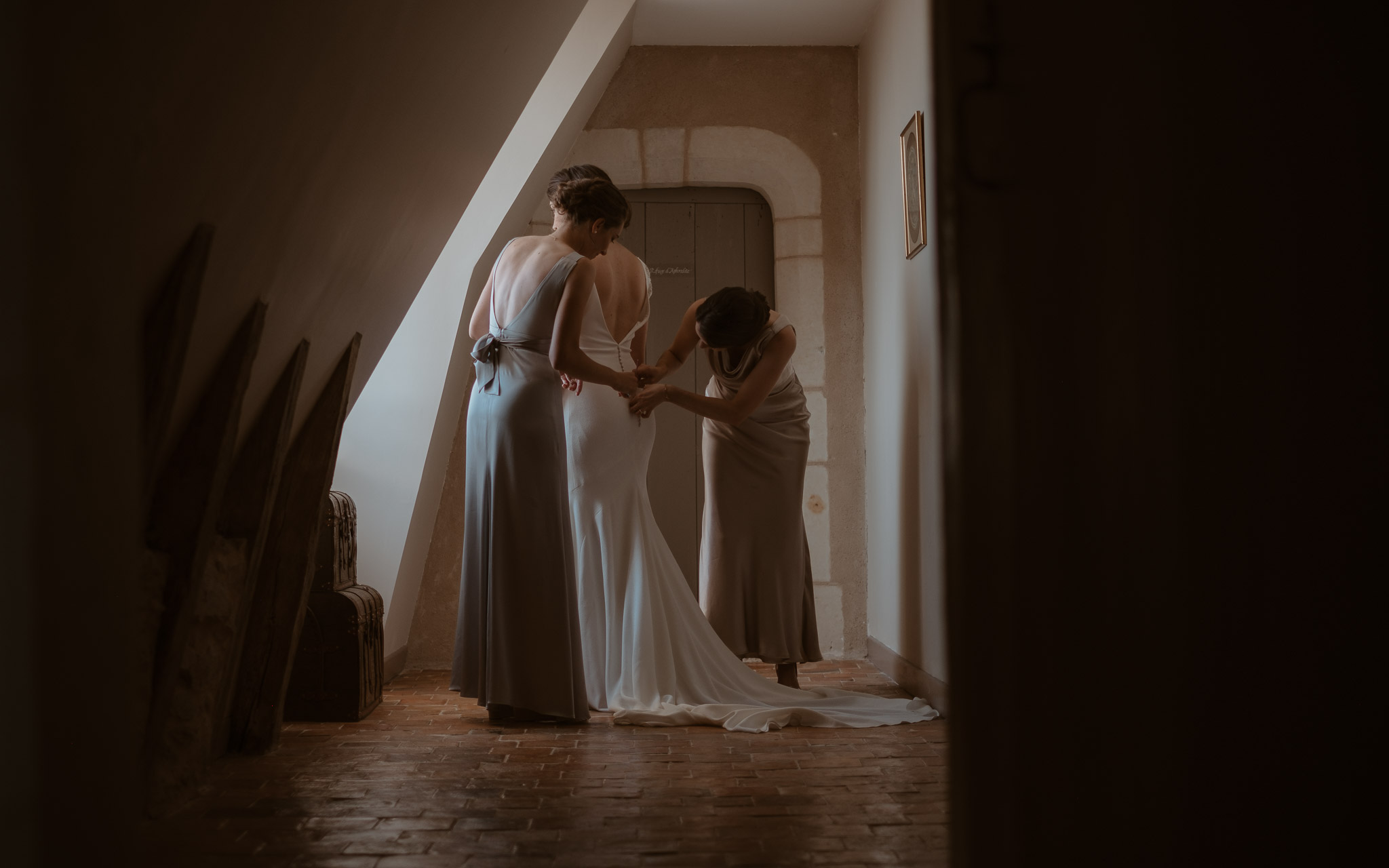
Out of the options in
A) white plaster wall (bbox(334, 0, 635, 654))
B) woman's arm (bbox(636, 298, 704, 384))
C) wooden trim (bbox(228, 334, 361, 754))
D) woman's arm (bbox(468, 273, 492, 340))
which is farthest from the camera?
white plaster wall (bbox(334, 0, 635, 654))

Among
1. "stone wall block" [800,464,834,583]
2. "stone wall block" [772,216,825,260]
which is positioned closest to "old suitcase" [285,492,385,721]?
"stone wall block" [800,464,834,583]

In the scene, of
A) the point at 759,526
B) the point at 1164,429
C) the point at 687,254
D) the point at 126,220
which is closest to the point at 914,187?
the point at 759,526

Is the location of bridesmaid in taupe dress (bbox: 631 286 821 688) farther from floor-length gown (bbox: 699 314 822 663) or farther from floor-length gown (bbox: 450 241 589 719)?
floor-length gown (bbox: 450 241 589 719)

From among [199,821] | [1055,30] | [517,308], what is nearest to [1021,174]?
[1055,30]

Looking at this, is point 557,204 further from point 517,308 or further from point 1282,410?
point 1282,410

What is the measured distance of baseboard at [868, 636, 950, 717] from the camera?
3.67 metres

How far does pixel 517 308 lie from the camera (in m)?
3.50

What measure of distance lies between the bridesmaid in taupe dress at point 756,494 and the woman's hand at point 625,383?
20 cm

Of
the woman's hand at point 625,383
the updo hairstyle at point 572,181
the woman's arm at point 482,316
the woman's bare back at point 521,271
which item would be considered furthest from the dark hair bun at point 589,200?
the woman's hand at point 625,383

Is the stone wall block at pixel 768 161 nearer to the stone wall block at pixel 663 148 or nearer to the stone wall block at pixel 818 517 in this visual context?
the stone wall block at pixel 663 148

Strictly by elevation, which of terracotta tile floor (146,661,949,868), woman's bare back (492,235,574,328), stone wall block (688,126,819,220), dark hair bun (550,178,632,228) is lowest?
terracotta tile floor (146,661,949,868)

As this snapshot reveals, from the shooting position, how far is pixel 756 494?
13.3 ft

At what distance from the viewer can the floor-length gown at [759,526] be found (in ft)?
13.1

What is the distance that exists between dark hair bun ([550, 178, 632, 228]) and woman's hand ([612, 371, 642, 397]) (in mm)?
492
